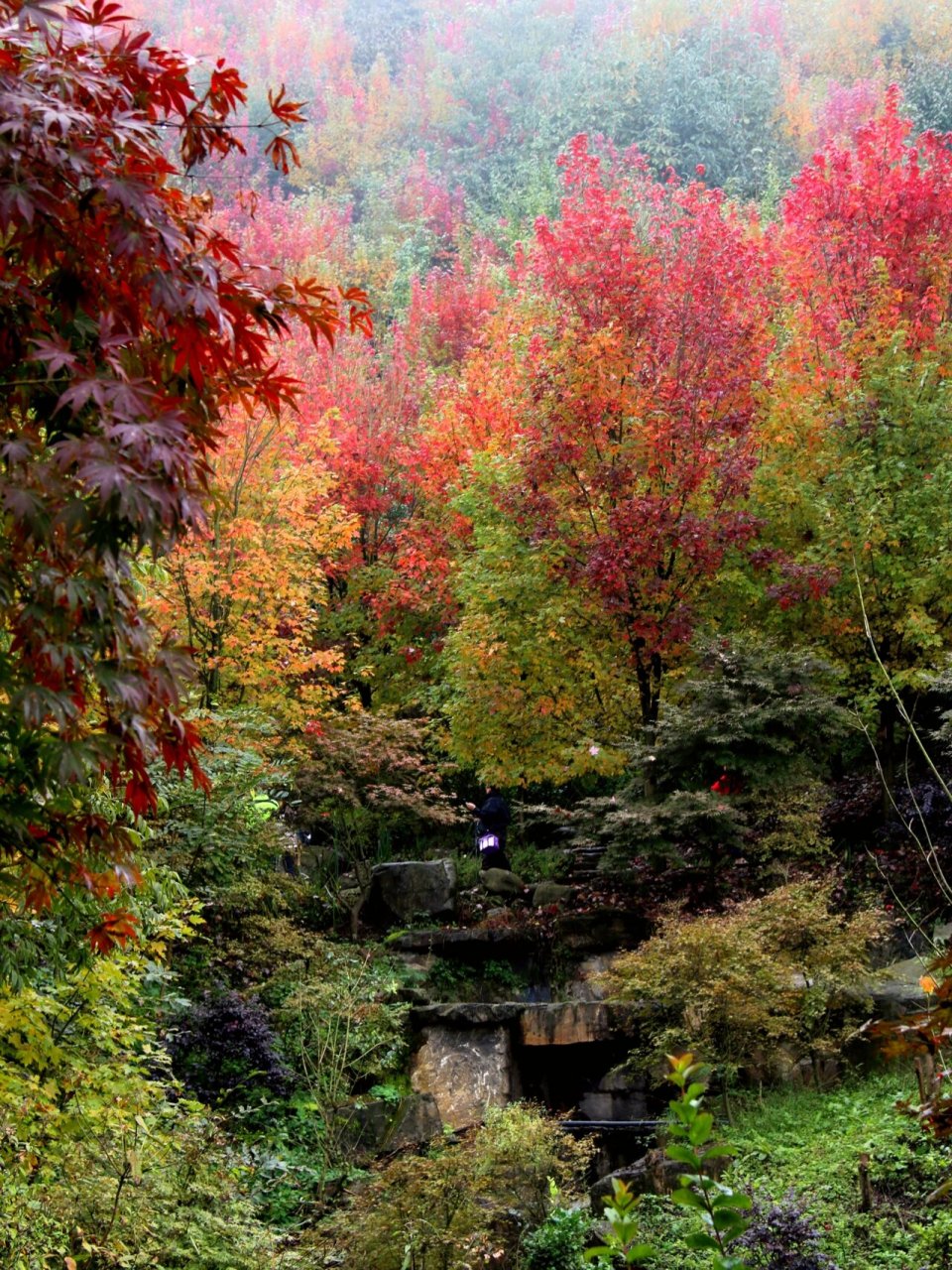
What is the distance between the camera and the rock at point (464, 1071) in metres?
11.3

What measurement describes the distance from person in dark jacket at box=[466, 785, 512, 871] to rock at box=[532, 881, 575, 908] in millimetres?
1058

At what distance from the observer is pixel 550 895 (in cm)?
1462

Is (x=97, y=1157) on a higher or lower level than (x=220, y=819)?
lower

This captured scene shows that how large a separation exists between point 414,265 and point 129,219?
39541 mm

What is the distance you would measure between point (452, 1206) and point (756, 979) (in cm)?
355

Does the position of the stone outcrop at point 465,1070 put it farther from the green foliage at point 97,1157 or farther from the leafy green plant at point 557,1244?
the green foliage at point 97,1157

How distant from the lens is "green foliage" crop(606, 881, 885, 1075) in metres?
9.45

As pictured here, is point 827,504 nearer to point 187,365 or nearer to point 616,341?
point 616,341

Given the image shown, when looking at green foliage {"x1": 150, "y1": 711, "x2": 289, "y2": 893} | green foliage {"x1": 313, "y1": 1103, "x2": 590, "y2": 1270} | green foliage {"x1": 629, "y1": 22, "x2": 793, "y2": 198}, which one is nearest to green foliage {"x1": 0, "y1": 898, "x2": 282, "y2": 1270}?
green foliage {"x1": 313, "y1": 1103, "x2": 590, "y2": 1270}

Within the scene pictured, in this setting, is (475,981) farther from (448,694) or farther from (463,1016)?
(448,694)

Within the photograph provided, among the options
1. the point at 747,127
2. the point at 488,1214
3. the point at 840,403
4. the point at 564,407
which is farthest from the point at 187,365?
the point at 747,127

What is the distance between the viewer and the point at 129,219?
2951mm

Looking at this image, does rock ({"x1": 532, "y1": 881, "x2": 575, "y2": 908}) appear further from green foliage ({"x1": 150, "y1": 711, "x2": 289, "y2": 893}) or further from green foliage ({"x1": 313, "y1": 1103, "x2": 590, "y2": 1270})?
green foliage ({"x1": 313, "y1": 1103, "x2": 590, "y2": 1270})

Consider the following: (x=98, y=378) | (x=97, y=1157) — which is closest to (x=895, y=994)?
(x=97, y=1157)
